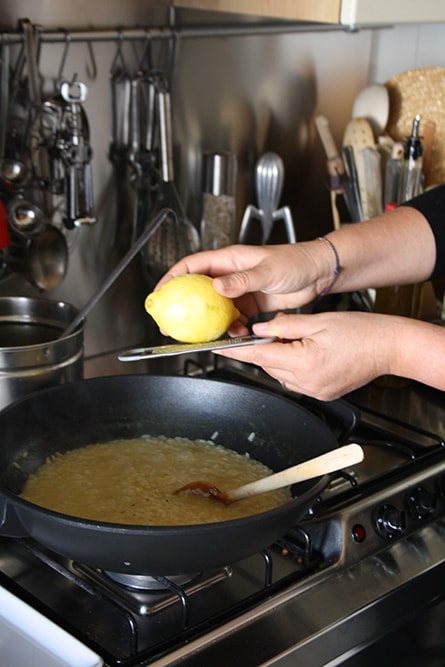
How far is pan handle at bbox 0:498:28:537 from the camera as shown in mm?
889

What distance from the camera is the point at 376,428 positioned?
51.5 inches

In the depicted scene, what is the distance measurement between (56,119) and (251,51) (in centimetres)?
50

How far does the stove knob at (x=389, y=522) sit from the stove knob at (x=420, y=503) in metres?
0.04

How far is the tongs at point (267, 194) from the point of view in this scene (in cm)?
165

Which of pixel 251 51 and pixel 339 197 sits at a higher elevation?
pixel 251 51

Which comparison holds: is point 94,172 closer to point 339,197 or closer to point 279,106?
point 279,106

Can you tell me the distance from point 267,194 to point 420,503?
0.76m

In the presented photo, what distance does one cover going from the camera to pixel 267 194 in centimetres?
167

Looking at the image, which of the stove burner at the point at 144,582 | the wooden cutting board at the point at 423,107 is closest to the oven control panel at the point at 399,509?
the stove burner at the point at 144,582

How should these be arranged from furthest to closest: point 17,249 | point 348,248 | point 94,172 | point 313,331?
point 94,172 < point 17,249 < point 348,248 < point 313,331

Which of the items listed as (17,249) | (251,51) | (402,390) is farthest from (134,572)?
(251,51)

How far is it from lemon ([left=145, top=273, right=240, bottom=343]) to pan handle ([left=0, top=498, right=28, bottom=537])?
0.92 feet

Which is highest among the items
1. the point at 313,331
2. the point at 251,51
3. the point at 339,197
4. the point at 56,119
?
the point at 251,51

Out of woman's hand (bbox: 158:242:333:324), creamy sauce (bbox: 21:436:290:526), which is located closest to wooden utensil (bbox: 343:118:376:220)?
woman's hand (bbox: 158:242:333:324)
